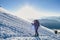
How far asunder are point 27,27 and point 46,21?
5.25m

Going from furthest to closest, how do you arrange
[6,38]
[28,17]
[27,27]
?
[28,17] < [27,27] < [6,38]

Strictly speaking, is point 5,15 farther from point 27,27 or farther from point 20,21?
point 27,27

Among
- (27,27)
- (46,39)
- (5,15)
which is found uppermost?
(5,15)

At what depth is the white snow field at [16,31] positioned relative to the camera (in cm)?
1196

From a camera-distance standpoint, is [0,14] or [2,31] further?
[0,14]

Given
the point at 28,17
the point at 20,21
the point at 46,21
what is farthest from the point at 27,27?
the point at 46,21

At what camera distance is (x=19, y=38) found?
1165 cm

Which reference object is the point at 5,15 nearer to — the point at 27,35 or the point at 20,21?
the point at 20,21

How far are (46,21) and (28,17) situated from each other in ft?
6.99

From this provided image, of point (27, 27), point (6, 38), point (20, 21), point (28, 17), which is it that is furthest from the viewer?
point (28, 17)

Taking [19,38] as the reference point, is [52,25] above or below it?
above

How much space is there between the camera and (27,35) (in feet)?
41.5

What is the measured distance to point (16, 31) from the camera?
13133 millimetres

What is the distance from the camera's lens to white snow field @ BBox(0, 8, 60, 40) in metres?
12.0
